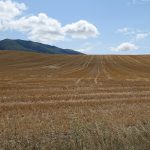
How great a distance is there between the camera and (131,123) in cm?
1553

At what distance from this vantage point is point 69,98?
25.4 meters

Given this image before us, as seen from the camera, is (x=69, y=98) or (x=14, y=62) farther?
(x=14, y=62)

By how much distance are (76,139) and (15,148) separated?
1748mm

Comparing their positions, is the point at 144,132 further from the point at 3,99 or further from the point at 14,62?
the point at 14,62

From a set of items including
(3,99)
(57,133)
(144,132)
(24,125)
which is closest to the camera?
(144,132)

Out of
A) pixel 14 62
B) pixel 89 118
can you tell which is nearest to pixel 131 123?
pixel 89 118

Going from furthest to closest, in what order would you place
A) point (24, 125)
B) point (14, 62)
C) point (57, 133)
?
point (14, 62) → point (24, 125) → point (57, 133)

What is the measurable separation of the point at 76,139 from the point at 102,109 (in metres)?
8.89

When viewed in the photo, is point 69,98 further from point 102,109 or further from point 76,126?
point 76,126

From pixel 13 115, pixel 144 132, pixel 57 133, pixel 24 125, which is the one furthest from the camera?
pixel 13 115

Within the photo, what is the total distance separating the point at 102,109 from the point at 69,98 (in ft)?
18.5

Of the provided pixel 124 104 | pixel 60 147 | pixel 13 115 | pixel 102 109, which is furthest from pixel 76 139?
pixel 124 104

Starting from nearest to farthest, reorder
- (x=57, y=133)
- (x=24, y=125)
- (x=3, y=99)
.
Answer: (x=57, y=133) → (x=24, y=125) → (x=3, y=99)

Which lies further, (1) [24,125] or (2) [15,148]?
(1) [24,125]
